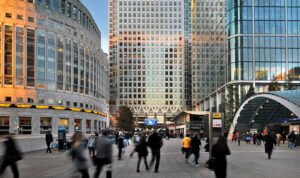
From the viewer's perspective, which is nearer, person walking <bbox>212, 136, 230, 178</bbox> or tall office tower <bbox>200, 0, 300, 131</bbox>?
person walking <bbox>212, 136, 230, 178</bbox>

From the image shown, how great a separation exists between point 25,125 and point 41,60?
536 inches

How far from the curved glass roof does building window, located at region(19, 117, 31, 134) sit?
1559 inches

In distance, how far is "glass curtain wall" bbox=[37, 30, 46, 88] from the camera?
208 feet

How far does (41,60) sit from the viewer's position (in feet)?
210

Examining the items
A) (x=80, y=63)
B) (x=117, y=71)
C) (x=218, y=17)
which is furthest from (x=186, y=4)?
(x=80, y=63)

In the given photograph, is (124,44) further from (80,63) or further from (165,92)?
(80,63)

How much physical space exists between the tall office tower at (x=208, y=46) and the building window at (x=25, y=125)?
4186 centimetres

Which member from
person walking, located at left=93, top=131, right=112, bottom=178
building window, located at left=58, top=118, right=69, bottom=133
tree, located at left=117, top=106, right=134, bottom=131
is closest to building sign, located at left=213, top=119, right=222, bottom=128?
person walking, located at left=93, top=131, right=112, bottom=178

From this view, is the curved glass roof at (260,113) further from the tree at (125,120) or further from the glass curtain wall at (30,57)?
the tree at (125,120)

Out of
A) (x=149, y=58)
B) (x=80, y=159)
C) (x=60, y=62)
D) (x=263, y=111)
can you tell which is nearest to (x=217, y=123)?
(x=80, y=159)

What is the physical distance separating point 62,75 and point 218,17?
1545 inches

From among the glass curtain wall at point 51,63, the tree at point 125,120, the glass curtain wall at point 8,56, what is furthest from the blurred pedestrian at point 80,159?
the tree at point 125,120

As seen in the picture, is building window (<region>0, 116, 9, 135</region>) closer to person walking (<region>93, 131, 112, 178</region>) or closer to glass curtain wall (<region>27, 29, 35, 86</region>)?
glass curtain wall (<region>27, 29, 35, 86</region>)

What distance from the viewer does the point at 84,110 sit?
75.2 meters
